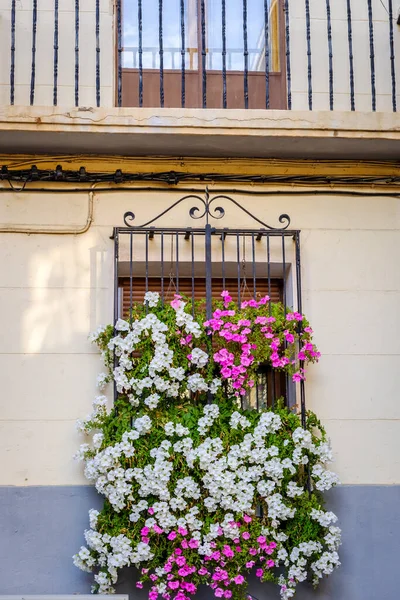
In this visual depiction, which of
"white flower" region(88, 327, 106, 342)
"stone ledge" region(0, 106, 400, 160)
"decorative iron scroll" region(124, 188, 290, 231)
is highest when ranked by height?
"stone ledge" region(0, 106, 400, 160)

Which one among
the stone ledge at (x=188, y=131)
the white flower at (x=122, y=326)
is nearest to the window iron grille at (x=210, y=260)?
the white flower at (x=122, y=326)

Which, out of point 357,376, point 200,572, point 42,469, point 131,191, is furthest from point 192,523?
point 131,191

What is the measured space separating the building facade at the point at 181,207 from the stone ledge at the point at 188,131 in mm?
14

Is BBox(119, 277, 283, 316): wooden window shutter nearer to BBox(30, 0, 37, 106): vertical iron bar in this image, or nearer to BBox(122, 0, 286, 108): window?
BBox(122, 0, 286, 108): window

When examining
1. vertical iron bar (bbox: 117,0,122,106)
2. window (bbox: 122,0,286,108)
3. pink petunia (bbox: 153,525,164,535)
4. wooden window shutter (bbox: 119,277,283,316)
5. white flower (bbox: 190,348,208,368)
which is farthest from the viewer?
window (bbox: 122,0,286,108)

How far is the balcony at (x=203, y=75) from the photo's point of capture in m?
5.38

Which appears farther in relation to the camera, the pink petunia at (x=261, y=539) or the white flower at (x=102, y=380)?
the white flower at (x=102, y=380)

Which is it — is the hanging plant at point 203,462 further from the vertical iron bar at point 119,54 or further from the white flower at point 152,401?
the vertical iron bar at point 119,54

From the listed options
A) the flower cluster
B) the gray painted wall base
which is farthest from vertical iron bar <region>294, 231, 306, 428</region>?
the gray painted wall base

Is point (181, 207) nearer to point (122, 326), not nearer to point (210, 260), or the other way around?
point (210, 260)

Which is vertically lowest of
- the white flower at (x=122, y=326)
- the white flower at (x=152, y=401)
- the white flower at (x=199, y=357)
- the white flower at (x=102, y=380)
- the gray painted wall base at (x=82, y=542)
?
the gray painted wall base at (x=82, y=542)

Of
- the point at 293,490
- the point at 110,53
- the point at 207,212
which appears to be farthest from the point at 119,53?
the point at 293,490

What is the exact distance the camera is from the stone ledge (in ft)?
17.5

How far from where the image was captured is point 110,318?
5574mm
